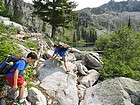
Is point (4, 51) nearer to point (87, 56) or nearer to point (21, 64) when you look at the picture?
point (21, 64)

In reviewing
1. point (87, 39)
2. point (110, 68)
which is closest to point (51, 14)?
point (110, 68)

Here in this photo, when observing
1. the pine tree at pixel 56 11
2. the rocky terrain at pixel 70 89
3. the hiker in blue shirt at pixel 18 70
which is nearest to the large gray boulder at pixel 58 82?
the rocky terrain at pixel 70 89

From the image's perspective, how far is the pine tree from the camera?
102 feet

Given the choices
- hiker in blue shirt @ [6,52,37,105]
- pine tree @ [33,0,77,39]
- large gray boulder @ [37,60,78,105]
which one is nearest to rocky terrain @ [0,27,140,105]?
large gray boulder @ [37,60,78,105]

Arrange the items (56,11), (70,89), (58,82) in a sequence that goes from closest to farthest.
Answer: (70,89) → (58,82) → (56,11)

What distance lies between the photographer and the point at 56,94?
36.6 feet

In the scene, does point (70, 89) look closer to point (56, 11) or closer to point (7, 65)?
point (7, 65)

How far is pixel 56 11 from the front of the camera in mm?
31219

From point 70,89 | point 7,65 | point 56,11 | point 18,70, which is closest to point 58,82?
point 70,89

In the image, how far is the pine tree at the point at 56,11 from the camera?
3105 centimetres

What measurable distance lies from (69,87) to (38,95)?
2471 millimetres

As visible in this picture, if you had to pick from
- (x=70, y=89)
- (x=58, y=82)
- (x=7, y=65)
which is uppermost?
(x=7, y=65)

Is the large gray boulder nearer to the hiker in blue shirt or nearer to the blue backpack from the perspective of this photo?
the hiker in blue shirt

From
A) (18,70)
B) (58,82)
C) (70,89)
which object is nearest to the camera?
(18,70)
